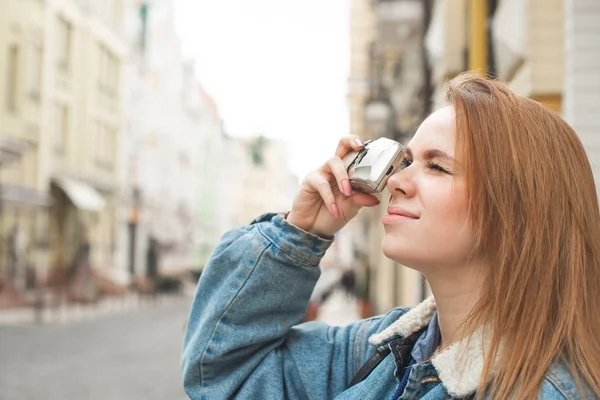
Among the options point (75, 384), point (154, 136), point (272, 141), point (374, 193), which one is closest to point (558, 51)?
point (374, 193)

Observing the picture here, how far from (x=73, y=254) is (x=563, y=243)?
91.2 feet

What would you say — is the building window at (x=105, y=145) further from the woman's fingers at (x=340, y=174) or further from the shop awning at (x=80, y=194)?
the woman's fingers at (x=340, y=174)

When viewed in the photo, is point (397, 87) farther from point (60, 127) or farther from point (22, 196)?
point (60, 127)

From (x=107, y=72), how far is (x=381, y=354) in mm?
32086

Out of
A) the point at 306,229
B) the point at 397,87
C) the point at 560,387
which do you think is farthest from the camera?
the point at 397,87

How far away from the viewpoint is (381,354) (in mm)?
1709

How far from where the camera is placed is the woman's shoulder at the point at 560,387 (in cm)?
122

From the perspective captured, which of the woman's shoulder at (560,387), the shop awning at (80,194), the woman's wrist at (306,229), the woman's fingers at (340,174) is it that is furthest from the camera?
the shop awning at (80,194)

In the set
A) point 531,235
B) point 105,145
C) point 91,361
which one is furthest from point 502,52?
point 105,145

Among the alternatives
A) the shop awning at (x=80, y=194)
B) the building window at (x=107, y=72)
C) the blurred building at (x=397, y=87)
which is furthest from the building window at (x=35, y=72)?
the blurred building at (x=397, y=87)

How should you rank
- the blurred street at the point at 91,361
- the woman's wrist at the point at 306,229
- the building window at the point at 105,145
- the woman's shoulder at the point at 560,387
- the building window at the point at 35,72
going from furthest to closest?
1. the building window at the point at 105,145
2. the building window at the point at 35,72
3. the blurred street at the point at 91,361
4. the woman's wrist at the point at 306,229
5. the woman's shoulder at the point at 560,387

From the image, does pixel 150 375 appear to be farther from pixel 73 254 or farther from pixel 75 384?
pixel 73 254

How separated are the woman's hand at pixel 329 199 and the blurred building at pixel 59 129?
57.1 feet

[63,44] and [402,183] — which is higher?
[63,44]
